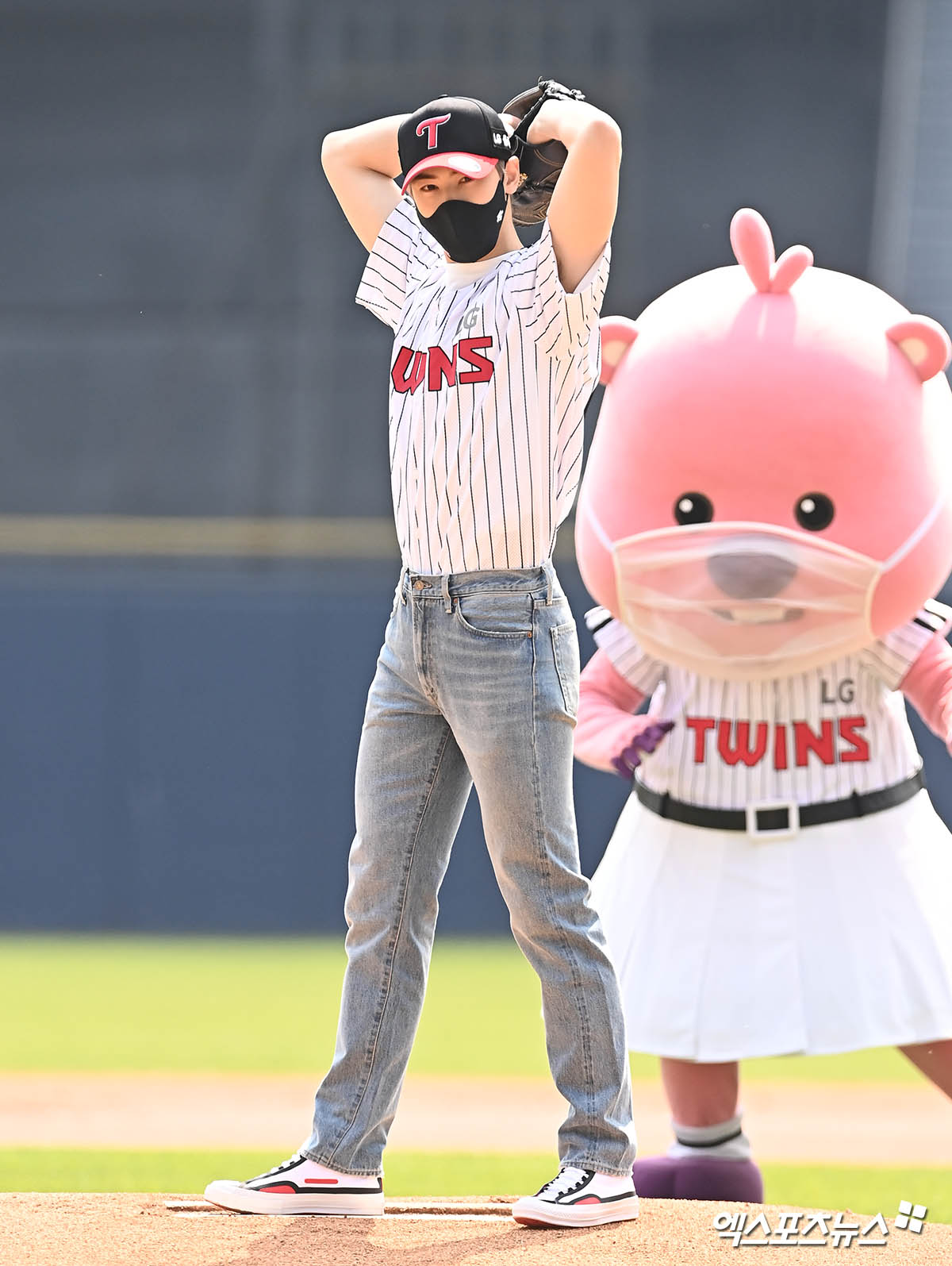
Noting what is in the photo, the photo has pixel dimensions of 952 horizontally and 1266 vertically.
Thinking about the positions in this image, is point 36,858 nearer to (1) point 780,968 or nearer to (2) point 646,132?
(1) point 780,968

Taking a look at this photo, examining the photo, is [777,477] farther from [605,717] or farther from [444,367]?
[444,367]

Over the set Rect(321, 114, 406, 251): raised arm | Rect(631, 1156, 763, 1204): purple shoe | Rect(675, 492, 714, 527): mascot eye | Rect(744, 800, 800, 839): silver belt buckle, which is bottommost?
Rect(631, 1156, 763, 1204): purple shoe

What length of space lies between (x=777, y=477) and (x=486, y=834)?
1041 millimetres

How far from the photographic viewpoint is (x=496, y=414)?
2.61 metres

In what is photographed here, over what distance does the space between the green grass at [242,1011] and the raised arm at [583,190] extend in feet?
12.8

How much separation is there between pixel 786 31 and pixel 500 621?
14007 millimetres

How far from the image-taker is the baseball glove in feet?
9.04

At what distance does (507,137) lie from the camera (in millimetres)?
2707

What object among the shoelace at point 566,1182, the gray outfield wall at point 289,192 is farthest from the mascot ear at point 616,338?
the gray outfield wall at point 289,192

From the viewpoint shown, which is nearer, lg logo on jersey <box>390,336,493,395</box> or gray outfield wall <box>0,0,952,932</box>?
lg logo on jersey <box>390,336,493,395</box>

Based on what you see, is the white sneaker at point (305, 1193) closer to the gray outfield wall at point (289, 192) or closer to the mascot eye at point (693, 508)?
the mascot eye at point (693, 508)

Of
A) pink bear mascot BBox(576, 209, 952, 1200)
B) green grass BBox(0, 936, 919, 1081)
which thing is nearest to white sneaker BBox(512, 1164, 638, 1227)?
pink bear mascot BBox(576, 209, 952, 1200)

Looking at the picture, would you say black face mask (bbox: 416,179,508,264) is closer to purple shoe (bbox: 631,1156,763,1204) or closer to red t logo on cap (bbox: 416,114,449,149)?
red t logo on cap (bbox: 416,114,449,149)

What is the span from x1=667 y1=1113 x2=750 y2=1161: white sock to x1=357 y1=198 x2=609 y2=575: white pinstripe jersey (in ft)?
4.28
